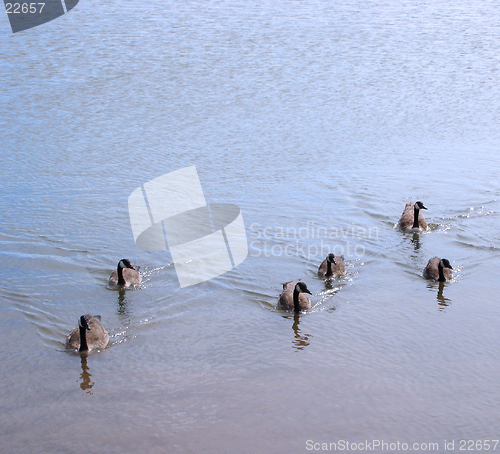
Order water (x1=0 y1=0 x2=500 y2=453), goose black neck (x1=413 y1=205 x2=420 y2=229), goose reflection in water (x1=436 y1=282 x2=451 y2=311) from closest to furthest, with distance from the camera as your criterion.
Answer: water (x1=0 y1=0 x2=500 y2=453) → goose reflection in water (x1=436 y1=282 x2=451 y2=311) → goose black neck (x1=413 y1=205 x2=420 y2=229)

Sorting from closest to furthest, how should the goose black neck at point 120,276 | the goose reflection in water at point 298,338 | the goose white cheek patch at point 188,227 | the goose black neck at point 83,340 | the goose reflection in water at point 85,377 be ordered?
the goose reflection in water at point 85,377, the goose black neck at point 83,340, the goose reflection in water at point 298,338, the goose black neck at point 120,276, the goose white cheek patch at point 188,227

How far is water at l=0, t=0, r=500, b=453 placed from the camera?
813 cm

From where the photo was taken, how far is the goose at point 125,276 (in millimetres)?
11523

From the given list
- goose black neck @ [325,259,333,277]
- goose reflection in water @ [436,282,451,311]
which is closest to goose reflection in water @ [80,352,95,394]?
goose black neck @ [325,259,333,277]

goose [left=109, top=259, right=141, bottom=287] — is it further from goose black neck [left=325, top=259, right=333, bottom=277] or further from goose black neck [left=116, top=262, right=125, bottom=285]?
goose black neck [left=325, top=259, right=333, bottom=277]

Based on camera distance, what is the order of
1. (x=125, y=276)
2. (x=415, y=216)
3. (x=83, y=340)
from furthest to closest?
(x=415, y=216) → (x=125, y=276) → (x=83, y=340)

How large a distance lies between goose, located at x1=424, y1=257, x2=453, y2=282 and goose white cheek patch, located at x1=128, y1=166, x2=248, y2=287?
373 cm

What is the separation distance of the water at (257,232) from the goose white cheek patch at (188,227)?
30 centimetres

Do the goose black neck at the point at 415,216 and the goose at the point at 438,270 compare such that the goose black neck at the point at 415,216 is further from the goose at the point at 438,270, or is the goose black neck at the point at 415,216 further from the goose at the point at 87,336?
the goose at the point at 87,336

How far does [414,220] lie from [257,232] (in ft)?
11.8

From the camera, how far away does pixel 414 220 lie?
555 inches

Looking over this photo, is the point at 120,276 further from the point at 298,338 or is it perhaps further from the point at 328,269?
the point at 328,269

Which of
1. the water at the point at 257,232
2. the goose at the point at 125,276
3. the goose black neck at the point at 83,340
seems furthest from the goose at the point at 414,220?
the goose black neck at the point at 83,340

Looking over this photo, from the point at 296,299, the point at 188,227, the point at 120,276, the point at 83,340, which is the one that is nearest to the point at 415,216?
the point at 296,299
